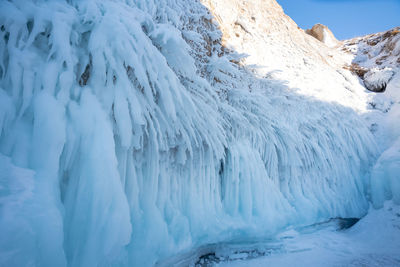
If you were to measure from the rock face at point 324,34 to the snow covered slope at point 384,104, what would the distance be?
6481mm

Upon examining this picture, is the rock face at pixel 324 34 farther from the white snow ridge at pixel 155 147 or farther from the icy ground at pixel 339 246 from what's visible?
→ the icy ground at pixel 339 246

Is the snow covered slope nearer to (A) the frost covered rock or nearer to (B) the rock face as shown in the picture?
(A) the frost covered rock

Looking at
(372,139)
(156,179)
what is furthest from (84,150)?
(372,139)

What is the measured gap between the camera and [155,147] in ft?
8.79

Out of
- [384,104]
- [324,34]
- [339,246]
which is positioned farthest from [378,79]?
[324,34]

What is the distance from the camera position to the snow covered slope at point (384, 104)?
234 inches

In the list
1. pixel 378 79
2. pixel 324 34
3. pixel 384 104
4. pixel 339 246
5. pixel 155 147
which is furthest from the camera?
pixel 324 34

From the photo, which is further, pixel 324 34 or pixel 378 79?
pixel 324 34

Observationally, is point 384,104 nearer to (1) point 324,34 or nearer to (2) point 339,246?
(2) point 339,246

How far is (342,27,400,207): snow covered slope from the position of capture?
5936mm

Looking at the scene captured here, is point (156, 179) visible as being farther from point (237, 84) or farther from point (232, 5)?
point (232, 5)

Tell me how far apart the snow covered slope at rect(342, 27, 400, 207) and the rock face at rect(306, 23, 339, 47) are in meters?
6.48

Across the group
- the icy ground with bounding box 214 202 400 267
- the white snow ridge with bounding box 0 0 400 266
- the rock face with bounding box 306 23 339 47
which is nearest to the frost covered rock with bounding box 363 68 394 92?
the white snow ridge with bounding box 0 0 400 266

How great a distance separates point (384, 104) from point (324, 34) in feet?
52.0
